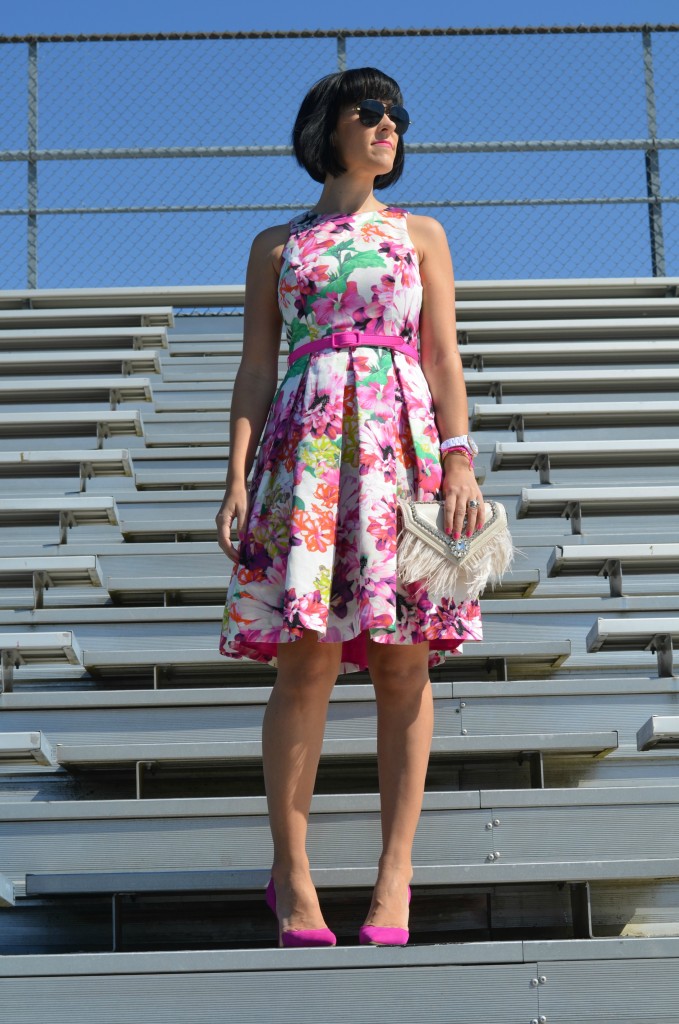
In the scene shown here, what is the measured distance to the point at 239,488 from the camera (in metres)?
2.37

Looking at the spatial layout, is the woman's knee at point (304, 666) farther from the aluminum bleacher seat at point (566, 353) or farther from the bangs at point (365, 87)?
the aluminum bleacher seat at point (566, 353)

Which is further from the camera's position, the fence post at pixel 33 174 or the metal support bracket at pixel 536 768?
the fence post at pixel 33 174

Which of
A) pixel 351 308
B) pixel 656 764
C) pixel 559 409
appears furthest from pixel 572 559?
pixel 351 308

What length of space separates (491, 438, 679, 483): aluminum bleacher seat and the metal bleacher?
12 mm

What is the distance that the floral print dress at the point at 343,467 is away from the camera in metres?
2.23

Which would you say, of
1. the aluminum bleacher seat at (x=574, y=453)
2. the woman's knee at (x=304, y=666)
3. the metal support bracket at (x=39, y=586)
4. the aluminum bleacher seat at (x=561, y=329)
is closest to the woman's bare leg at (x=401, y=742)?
the woman's knee at (x=304, y=666)

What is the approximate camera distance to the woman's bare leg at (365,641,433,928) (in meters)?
2.26

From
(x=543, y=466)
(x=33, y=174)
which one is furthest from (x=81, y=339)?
(x=543, y=466)

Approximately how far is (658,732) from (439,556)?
2.63 feet

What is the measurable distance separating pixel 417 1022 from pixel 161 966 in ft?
1.21

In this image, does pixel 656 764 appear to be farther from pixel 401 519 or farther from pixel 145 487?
pixel 145 487

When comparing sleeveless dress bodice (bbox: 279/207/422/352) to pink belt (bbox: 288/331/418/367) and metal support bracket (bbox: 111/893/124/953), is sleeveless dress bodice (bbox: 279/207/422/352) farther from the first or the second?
metal support bracket (bbox: 111/893/124/953)

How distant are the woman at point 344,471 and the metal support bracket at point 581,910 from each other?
1.30 ft

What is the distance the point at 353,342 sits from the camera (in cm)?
235
